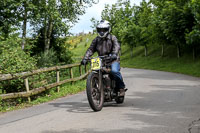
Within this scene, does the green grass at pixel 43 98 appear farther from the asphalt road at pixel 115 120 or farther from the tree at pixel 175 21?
the tree at pixel 175 21

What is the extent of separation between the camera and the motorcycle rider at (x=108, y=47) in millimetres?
7652

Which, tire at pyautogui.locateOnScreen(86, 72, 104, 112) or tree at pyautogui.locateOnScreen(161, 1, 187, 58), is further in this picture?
tree at pyautogui.locateOnScreen(161, 1, 187, 58)

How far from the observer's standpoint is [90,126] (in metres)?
5.75

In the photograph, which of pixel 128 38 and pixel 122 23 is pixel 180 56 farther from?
pixel 122 23

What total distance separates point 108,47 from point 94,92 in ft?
4.33

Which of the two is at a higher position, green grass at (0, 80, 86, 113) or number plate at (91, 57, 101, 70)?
number plate at (91, 57, 101, 70)

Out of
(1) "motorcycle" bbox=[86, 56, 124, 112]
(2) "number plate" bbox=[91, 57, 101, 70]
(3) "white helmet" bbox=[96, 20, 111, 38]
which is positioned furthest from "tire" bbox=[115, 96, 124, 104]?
(3) "white helmet" bbox=[96, 20, 111, 38]

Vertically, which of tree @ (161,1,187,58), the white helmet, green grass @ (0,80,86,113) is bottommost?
green grass @ (0,80,86,113)

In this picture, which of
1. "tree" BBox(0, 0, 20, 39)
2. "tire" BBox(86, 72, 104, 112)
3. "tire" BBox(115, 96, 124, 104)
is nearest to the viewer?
"tire" BBox(86, 72, 104, 112)

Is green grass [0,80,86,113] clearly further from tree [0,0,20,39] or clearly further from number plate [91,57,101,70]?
tree [0,0,20,39]

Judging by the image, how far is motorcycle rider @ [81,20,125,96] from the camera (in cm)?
765

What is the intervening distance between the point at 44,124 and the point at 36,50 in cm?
2020

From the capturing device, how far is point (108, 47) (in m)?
7.93

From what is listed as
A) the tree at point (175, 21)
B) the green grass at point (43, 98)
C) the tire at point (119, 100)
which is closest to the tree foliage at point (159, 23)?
the tree at point (175, 21)
